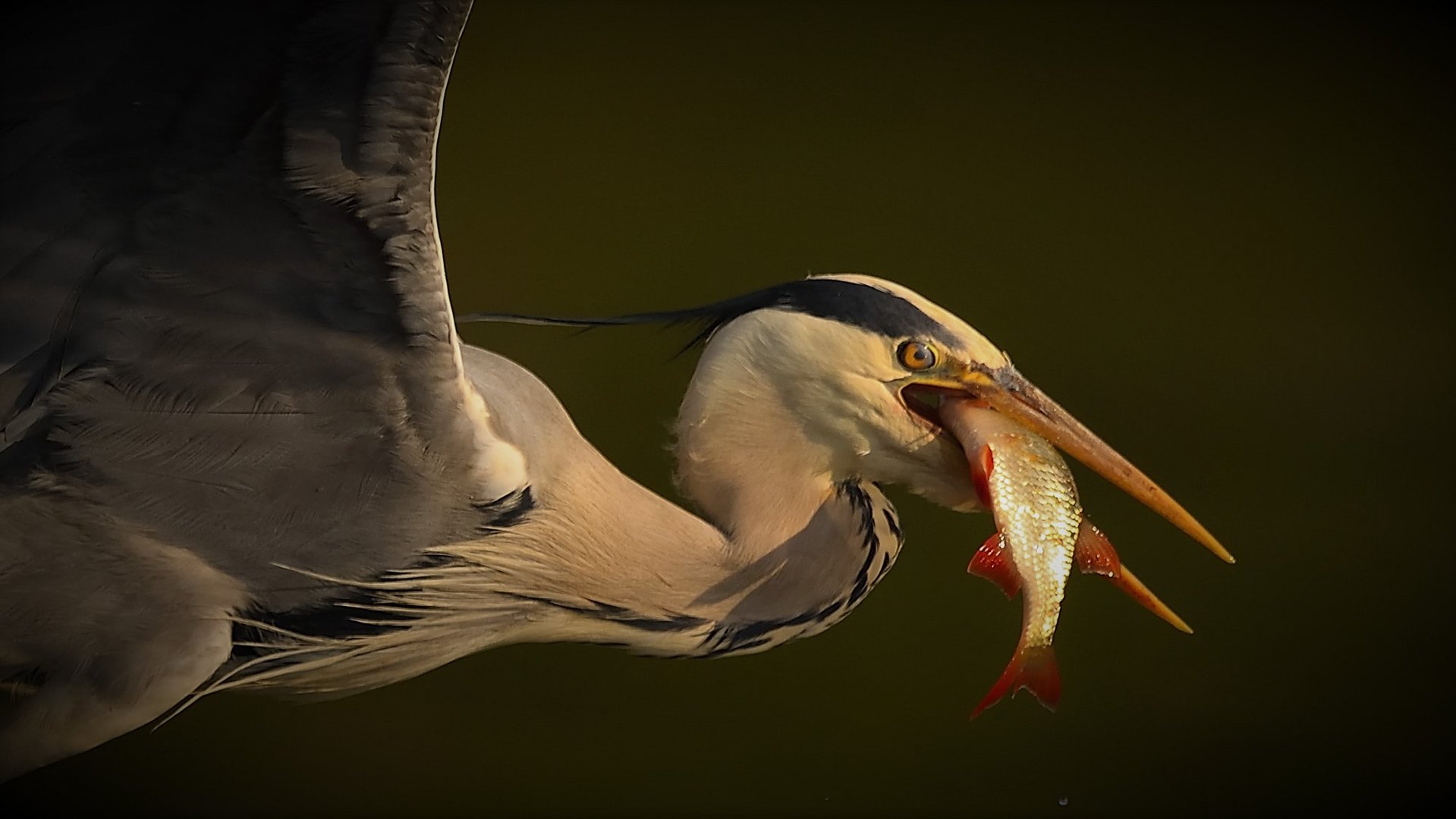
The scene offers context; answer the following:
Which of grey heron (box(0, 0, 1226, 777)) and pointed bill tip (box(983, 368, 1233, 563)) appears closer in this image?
grey heron (box(0, 0, 1226, 777))

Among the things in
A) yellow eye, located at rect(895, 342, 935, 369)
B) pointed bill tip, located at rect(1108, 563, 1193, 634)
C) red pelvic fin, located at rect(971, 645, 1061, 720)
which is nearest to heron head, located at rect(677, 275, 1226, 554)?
yellow eye, located at rect(895, 342, 935, 369)

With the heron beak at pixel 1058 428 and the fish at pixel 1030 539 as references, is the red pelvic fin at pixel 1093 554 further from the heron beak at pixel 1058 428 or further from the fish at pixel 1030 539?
the heron beak at pixel 1058 428

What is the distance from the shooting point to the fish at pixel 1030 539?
1.28 meters

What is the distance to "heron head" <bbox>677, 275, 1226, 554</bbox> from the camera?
1436 millimetres

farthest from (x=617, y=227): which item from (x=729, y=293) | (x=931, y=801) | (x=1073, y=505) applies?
(x=1073, y=505)

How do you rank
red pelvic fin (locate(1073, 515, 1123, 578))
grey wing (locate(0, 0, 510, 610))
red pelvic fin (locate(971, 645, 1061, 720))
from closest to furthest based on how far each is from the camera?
grey wing (locate(0, 0, 510, 610)) → red pelvic fin (locate(971, 645, 1061, 720)) → red pelvic fin (locate(1073, 515, 1123, 578))

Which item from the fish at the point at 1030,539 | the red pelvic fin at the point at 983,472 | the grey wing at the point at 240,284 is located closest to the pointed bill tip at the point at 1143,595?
the fish at the point at 1030,539

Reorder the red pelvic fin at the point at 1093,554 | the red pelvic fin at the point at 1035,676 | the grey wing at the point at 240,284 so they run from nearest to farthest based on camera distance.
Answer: the grey wing at the point at 240,284
the red pelvic fin at the point at 1035,676
the red pelvic fin at the point at 1093,554

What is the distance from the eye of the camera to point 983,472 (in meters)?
1.36

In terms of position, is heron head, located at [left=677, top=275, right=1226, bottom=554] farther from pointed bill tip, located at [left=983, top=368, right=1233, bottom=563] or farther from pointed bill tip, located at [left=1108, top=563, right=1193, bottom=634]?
pointed bill tip, located at [left=1108, top=563, right=1193, bottom=634]

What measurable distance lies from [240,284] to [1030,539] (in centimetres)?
83

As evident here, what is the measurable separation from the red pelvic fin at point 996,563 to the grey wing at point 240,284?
527 mm

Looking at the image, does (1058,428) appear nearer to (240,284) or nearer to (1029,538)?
(1029,538)

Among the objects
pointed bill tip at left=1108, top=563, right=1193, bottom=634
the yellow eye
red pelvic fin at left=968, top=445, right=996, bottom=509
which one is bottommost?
pointed bill tip at left=1108, top=563, right=1193, bottom=634
